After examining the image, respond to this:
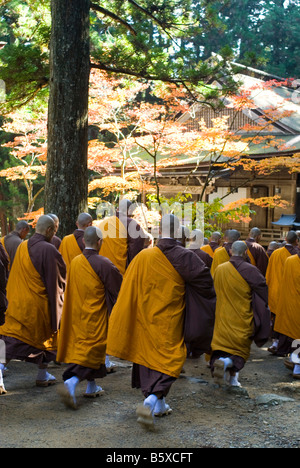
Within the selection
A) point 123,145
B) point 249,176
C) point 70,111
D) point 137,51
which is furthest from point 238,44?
point 70,111

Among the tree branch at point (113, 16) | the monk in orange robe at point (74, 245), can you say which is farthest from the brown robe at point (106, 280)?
the tree branch at point (113, 16)

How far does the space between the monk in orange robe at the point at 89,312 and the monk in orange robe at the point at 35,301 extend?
0.32 meters

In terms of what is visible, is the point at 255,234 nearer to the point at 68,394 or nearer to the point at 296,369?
the point at 296,369

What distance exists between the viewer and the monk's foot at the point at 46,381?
18.4 ft

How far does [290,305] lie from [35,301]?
3639 millimetres

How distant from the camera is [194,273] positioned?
14.9 ft

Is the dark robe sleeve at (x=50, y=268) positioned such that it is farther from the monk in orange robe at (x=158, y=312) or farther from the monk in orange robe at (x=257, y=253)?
the monk in orange robe at (x=257, y=253)

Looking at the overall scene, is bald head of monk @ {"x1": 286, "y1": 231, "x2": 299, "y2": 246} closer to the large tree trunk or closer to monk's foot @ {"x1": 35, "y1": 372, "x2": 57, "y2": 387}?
the large tree trunk

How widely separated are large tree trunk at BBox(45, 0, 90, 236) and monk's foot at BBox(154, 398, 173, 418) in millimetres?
4246

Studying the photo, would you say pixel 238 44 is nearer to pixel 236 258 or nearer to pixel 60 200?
pixel 60 200

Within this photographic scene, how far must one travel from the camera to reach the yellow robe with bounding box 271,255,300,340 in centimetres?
700

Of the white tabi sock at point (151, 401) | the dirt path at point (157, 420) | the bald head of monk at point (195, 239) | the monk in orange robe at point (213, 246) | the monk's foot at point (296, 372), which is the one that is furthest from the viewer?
the monk in orange robe at point (213, 246)

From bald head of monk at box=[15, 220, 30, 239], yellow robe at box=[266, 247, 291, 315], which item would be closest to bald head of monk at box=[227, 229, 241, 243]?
yellow robe at box=[266, 247, 291, 315]

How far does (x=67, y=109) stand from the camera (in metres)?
8.30
